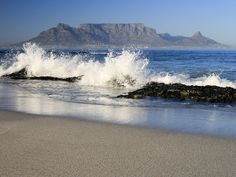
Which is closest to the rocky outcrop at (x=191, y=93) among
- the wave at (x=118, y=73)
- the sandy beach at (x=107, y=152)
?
the wave at (x=118, y=73)

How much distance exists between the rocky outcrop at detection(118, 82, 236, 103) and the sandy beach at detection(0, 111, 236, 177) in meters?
5.10

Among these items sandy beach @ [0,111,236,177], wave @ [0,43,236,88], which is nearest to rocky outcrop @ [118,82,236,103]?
wave @ [0,43,236,88]

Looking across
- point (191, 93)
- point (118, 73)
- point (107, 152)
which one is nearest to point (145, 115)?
point (107, 152)

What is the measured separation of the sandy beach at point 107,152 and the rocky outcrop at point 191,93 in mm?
5103

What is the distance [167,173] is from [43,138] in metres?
2.12

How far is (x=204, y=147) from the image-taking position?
529 centimetres

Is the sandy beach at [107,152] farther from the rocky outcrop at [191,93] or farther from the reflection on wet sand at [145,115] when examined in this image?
the rocky outcrop at [191,93]

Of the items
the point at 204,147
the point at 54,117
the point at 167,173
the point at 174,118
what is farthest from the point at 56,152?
the point at 174,118

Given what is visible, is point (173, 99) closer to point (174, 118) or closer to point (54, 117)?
point (174, 118)

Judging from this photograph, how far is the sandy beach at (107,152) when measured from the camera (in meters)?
4.18

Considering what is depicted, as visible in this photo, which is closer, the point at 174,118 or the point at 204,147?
the point at 204,147

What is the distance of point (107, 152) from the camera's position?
488 cm

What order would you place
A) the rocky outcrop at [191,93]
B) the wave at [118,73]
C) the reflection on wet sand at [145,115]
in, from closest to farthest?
the reflection on wet sand at [145,115]
the rocky outcrop at [191,93]
the wave at [118,73]

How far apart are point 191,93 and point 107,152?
731 cm
